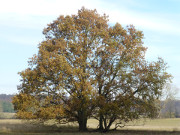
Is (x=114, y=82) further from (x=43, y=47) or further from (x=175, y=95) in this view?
(x=175, y=95)

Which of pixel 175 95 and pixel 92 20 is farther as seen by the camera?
pixel 175 95

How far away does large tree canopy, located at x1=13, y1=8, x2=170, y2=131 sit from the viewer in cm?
2694

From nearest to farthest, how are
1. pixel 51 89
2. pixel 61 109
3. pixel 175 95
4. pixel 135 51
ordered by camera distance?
pixel 61 109 → pixel 51 89 → pixel 135 51 → pixel 175 95

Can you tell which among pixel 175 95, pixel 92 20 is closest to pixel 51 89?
pixel 92 20

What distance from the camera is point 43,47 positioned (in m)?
29.0

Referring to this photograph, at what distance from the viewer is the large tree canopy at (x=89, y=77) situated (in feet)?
88.4

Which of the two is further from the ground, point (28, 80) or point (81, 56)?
point (81, 56)

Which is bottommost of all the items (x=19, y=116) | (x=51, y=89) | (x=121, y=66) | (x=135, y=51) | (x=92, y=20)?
(x=19, y=116)

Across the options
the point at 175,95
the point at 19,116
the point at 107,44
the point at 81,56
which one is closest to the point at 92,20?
the point at 107,44

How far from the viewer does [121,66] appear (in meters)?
28.5

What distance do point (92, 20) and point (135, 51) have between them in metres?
6.36

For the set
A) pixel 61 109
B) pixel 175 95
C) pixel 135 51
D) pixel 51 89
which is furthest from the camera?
pixel 175 95

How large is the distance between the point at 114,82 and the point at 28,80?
375 inches

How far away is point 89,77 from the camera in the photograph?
28.4 metres
